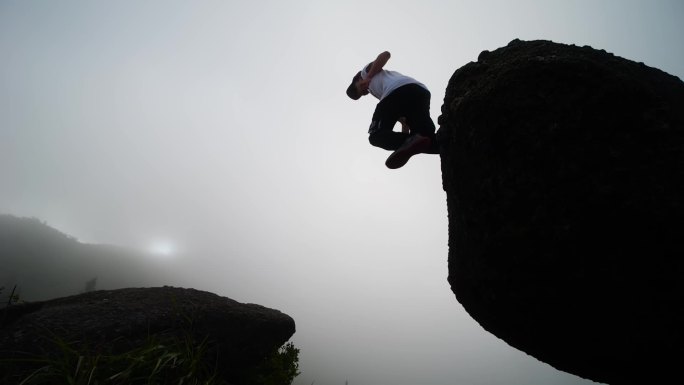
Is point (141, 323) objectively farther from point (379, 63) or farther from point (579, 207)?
point (579, 207)

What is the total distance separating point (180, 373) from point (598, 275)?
4.59m

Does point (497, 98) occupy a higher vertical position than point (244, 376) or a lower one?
higher

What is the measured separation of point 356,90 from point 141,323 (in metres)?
4.97

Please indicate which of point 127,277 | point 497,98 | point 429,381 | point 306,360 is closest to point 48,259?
point 127,277

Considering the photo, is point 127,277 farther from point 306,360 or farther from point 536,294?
point 536,294

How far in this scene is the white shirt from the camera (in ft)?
12.2

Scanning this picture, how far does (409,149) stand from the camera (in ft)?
11.3

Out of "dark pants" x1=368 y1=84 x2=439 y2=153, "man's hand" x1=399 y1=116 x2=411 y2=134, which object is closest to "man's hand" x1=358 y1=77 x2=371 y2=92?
"dark pants" x1=368 y1=84 x2=439 y2=153

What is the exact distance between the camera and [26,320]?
12.3ft

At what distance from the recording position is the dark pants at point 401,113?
12.0ft

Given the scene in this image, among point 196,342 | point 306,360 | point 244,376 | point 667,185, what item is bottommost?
point 306,360

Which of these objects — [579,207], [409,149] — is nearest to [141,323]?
[409,149]

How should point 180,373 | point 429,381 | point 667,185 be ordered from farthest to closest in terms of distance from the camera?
point 429,381 → point 180,373 → point 667,185

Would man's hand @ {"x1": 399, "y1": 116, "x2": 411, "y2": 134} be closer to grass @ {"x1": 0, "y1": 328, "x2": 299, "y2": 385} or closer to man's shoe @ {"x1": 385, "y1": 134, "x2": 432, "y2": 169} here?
man's shoe @ {"x1": 385, "y1": 134, "x2": 432, "y2": 169}
